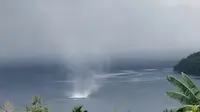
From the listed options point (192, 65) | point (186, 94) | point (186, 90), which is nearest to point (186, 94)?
point (186, 94)

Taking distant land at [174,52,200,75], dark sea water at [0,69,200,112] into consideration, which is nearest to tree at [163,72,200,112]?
dark sea water at [0,69,200,112]

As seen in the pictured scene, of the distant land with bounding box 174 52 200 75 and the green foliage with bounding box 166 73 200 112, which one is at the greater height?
the distant land with bounding box 174 52 200 75

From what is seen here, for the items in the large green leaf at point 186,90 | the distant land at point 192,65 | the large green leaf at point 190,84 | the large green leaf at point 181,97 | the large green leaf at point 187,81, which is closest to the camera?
the large green leaf at point 186,90

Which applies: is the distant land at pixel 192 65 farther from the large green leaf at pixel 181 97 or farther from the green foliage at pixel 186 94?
the large green leaf at pixel 181 97

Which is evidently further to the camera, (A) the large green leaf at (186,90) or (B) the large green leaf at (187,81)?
(B) the large green leaf at (187,81)

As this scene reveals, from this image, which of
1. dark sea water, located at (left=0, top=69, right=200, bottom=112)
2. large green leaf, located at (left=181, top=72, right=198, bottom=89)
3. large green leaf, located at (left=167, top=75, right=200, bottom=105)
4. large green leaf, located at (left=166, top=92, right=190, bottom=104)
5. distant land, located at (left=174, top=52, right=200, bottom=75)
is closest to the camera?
large green leaf, located at (left=167, top=75, right=200, bottom=105)

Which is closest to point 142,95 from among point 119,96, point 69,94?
point 119,96

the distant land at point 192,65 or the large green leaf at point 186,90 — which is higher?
the distant land at point 192,65

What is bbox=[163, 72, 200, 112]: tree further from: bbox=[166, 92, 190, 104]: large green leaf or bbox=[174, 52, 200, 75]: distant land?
bbox=[174, 52, 200, 75]: distant land

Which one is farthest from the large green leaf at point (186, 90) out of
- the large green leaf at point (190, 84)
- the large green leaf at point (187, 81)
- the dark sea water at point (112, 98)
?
the dark sea water at point (112, 98)

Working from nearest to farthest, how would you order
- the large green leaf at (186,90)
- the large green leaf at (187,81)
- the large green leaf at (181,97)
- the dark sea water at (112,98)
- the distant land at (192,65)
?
the large green leaf at (186,90) < the large green leaf at (181,97) < the large green leaf at (187,81) < the dark sea water at (112,98) < the distant land at (192,65)

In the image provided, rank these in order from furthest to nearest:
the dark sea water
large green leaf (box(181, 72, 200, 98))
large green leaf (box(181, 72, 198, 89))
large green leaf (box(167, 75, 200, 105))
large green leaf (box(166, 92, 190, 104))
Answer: the dark sea water → large green leaf (box(181, 72, 198, 89)) → large green leaf (box(181, 72, 200, 98)) → large green leaf (box(166, 92, 190, 104)) → large green leaf (box(167, 75, 200, 105))

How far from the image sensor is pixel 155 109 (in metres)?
74.9

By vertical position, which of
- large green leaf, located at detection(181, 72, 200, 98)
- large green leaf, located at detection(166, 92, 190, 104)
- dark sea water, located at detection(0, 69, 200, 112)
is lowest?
large green leaf, located at detection(166, 92, 190, 104)
